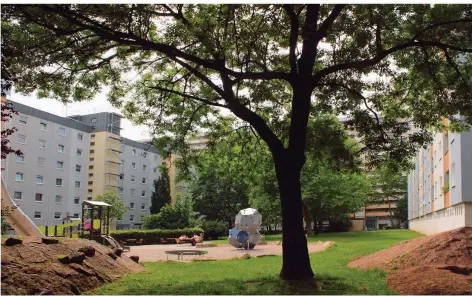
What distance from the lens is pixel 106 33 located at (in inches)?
394

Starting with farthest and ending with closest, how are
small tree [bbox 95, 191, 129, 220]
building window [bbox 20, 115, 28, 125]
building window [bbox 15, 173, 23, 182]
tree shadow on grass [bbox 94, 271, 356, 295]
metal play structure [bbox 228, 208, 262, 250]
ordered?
small tree [bbox 95, 191, 129, 220]
building window [bbox 20, 115, 28, 125]
building window [bbox 15, 173, 23, 182]
metal play structure [bbox 228, 208, 262, 250]
tree shadow on grass [bbox 94, 271, 356, 295]

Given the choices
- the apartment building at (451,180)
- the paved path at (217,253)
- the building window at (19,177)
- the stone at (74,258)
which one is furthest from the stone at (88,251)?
the building window at (19,177)

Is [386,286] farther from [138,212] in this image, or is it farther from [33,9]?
[138,212]

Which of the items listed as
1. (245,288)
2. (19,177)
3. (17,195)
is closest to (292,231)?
(245,288)

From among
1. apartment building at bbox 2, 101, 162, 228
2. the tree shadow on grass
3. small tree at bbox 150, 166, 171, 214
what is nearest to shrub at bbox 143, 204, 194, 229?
apartment building at bbox 2, 101, 162, 228

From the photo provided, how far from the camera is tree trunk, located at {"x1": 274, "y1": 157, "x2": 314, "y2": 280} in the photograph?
10.5 meters

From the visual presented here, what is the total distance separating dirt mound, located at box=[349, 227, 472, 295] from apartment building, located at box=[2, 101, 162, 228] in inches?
1155

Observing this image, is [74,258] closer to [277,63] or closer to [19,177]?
[277,63]

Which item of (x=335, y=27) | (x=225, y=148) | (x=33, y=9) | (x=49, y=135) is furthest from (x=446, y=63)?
(x=49, y=135)

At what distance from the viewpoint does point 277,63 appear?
1399cm

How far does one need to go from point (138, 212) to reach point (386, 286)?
70.2 m

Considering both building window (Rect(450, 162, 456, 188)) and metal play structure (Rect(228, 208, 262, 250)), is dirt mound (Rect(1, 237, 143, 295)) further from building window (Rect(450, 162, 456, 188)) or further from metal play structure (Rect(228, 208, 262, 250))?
building window (Rect(450, 162, 456, 188))

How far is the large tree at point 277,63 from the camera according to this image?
10.4m

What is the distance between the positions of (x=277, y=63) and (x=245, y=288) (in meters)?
6.91
